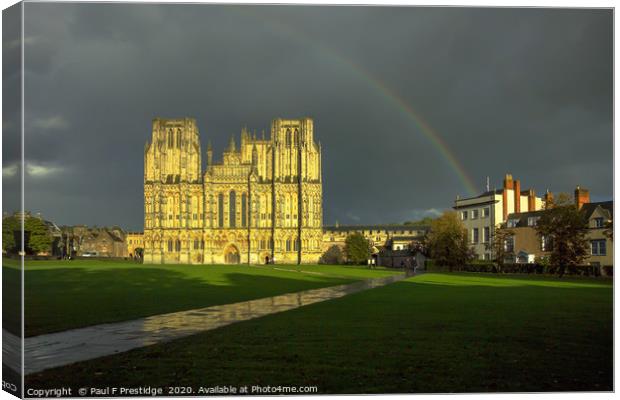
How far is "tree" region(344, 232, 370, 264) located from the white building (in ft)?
109

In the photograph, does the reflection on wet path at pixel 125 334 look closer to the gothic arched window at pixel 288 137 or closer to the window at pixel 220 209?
the gothic arched window at pixel 288 137

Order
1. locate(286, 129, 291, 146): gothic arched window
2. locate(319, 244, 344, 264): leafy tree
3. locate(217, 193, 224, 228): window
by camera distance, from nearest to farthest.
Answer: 1. locate(286, 129, 291, 146): gothic arched window
2. locate(217, 193, 224, 228): window
3. locate(319, 244, 344, 264): leafy tree

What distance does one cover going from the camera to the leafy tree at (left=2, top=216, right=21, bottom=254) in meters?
14.1

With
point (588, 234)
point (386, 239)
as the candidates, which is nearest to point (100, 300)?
point (588, 234)

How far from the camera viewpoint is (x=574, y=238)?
46.7 meters

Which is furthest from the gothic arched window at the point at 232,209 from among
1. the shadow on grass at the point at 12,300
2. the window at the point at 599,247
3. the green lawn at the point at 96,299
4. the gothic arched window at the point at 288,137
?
the shadow on grass at the point at 12,300

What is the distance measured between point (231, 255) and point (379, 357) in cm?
9873

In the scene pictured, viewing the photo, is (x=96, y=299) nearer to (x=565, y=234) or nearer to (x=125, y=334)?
(x=125, y=334)

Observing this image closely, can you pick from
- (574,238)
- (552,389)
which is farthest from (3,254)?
(574,238)

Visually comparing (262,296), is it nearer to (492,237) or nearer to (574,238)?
(574,238)

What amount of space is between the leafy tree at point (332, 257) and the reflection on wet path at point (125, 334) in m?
89.0

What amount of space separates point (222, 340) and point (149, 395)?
10.7ft

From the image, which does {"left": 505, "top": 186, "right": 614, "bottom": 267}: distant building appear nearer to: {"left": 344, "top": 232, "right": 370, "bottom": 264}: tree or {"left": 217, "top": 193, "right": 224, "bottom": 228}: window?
{"left": 344, "top": 232, "right": 370, "bottom": 264}: tree

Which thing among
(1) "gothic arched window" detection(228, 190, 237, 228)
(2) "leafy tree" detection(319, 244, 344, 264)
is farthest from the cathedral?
(2) "leafy tree" detection(319, 244, 344, 264)
